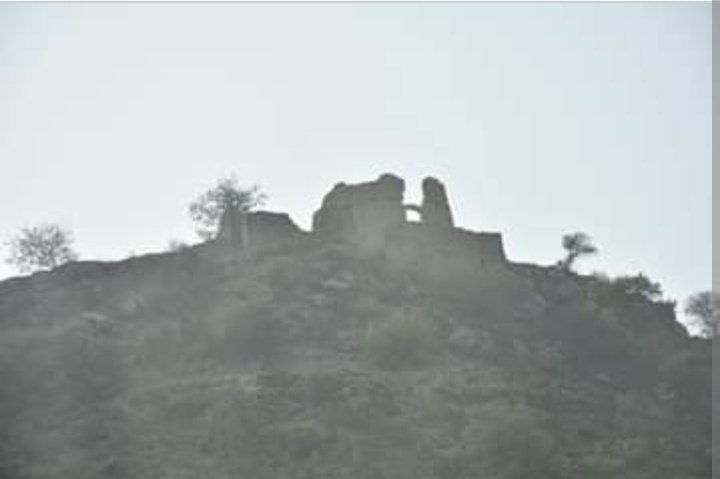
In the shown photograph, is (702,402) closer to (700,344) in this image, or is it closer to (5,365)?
(700,344)

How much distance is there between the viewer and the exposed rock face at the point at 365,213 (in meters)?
43.9

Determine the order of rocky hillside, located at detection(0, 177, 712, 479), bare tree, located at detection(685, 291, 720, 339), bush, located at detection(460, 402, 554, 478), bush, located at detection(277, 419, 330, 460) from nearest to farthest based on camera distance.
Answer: bush, located at detection(460, 402, 554, 478), bush, located at detection(277, 419, 330, 460), rocky hillside, located at detection(0, 177, 712, 479), bare tree, located at detection(685, 291, 720, 339)

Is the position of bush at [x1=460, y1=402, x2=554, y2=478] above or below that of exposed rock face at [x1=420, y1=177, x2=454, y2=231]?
below

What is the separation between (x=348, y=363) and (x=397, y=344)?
1.64 m

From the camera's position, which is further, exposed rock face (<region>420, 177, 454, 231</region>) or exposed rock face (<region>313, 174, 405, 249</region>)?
exposed rock face (<region>420, 177, 454, 231</region>)

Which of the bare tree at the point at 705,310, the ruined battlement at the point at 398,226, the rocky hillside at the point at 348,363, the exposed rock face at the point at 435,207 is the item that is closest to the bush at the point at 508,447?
the rocky hillside at the point at 348,363

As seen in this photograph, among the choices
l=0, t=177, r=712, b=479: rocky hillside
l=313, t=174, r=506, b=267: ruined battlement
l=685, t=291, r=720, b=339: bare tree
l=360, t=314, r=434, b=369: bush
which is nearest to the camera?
l=0, t=177, r=712, b=479: rocky hillside

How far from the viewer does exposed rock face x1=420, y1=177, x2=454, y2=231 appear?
46.0 meters

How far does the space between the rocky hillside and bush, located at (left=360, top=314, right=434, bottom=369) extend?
0.07 meters

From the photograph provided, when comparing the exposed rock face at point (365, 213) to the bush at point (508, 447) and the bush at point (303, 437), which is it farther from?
the bush at point (508, 447)

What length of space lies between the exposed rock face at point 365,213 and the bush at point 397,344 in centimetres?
860

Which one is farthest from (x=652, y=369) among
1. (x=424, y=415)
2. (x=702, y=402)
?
(x=424, y=415)

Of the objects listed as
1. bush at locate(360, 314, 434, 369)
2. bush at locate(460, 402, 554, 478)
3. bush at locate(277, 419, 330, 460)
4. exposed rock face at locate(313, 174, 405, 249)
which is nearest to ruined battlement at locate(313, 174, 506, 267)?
exposed rock face at locate(313, 174, 405, 249)

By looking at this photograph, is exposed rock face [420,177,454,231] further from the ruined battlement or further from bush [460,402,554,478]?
bush [460,402,554,478]
